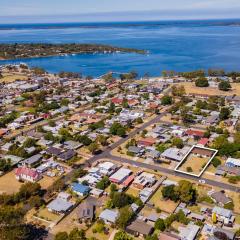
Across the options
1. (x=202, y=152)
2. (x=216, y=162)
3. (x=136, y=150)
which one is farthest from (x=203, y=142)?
(x=136, y=150)

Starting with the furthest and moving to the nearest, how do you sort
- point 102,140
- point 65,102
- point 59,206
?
point 65,102 < point 102,140 < point 59,206

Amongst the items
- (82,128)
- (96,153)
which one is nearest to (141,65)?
(82,128)

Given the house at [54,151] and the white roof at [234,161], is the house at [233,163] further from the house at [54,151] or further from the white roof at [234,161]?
the house at [54,151]

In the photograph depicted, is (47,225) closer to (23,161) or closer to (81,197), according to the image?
(81,197)

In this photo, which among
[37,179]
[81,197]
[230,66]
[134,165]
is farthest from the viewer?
[230,66]

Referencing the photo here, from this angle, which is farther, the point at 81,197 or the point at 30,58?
the point at 30,58

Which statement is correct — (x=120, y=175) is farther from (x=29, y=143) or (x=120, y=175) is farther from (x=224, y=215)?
(x=29, y=143)
